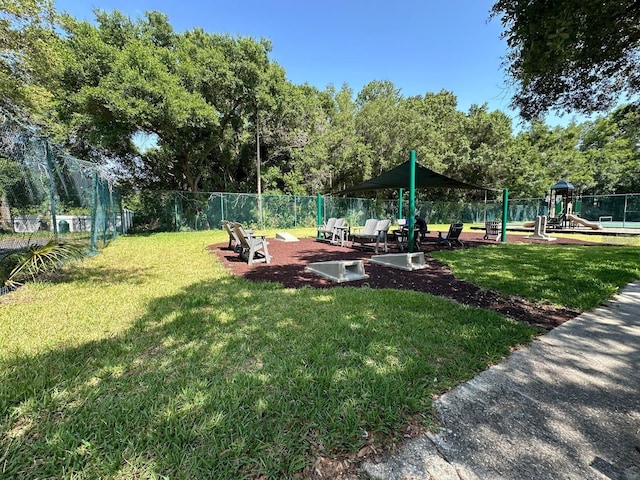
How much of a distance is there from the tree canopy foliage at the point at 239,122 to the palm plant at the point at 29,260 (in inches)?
178

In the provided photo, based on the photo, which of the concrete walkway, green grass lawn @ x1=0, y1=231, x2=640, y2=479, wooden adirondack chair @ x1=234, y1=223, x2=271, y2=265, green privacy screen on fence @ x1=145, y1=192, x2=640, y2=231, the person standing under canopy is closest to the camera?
the concrete walkway

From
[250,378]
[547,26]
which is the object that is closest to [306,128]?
[547,26]

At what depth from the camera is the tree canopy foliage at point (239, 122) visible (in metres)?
11.1

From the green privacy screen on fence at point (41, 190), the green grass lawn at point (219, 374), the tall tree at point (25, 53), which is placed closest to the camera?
the green grass lawn at point (219, 374)

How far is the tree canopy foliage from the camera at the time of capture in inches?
438

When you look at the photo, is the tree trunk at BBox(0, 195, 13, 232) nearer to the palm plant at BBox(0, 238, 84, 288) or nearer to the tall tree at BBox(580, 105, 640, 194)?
the palm plant at BBox(0, 238, 84, 288)

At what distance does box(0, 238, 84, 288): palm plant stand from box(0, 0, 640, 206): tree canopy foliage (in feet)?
Answer: 14.8

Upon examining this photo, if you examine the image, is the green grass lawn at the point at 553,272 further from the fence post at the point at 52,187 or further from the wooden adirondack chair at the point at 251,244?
the fence post at the point at 52,187

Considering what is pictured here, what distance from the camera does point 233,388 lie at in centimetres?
202

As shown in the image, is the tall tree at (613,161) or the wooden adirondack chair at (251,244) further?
the tall tree at (613,161)

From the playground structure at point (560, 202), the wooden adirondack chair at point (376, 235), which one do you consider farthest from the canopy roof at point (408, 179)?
the playground structure at point (560, 202)

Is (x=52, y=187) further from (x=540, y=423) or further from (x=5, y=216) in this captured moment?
(x=540, y=423)

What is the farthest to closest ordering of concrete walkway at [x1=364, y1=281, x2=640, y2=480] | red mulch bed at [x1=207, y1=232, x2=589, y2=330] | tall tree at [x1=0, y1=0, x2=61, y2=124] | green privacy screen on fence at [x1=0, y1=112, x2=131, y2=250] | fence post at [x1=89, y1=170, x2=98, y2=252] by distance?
fence post at [x1=89, y1=170, x2=98, y2=252] < tall tree at [x1=0, y1=0, x2=61, y2=124] < green privacy screen on fence at [x1=0, y1=112, x2=131, y2=250] < red mulch bed at [x1=207, y1=232, x2=589, y2=330] < concrete walkway at [x1=364, y1=281, x2=640, y2=480]

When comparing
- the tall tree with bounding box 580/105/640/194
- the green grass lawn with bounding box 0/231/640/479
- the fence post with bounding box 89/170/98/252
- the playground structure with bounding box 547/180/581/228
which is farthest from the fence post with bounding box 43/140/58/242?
the tall tree with bounding box 580/105/640/194
